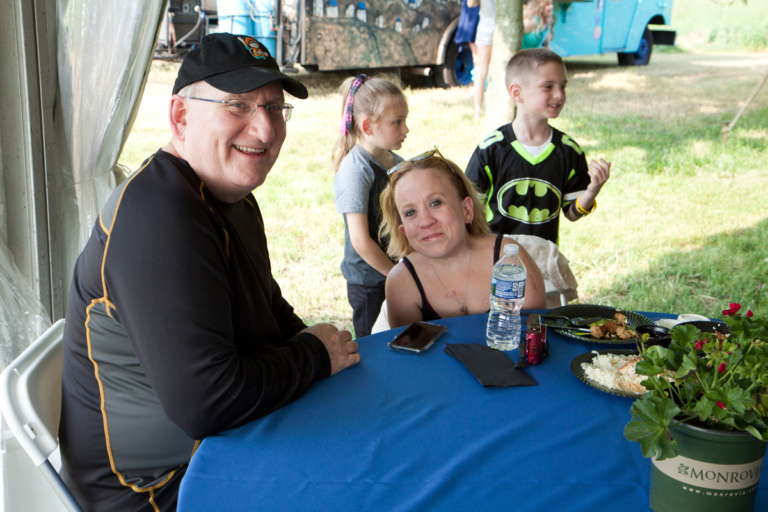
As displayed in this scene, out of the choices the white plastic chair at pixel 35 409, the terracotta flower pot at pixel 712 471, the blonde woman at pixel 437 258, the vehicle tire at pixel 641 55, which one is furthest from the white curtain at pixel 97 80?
the vehicle tire at pixel 641 55

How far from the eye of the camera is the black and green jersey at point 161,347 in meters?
1.36

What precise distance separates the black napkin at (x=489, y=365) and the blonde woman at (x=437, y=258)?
0.52 metres

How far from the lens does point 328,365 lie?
1.64 meters

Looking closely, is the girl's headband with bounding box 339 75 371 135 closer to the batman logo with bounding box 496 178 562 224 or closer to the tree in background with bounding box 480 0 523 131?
the batman logo with bounding box 496 178 562 224

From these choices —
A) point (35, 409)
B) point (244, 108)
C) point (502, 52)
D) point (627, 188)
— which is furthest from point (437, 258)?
point (627, 188)

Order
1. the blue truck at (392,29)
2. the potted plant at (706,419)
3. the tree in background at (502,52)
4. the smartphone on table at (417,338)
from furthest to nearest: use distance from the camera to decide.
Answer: the blue truck at (392,29), the tree in background at (502,52), the smartphone on table at (417,338), the potted plant at (706,419)

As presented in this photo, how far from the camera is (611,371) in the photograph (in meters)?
1.63

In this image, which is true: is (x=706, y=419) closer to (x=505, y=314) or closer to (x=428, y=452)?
(x=428, y=452)

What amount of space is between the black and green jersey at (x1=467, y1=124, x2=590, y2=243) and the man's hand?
1821 millimetres

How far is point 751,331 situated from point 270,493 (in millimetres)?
914

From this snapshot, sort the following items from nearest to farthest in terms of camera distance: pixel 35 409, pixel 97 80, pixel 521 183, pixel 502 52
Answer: pixel 35 409
pixel 97 80
pixel 521 183
pixel 502 52

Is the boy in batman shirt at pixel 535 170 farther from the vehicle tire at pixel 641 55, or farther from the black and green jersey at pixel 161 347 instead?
the vehicle tire at pixel 641 55

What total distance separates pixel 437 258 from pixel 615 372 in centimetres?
93

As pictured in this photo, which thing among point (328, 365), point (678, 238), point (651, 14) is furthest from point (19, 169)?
point (651, 14)
